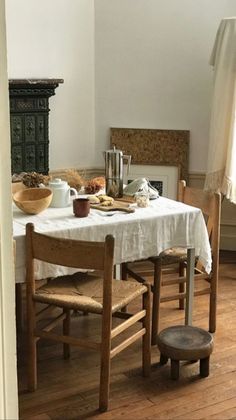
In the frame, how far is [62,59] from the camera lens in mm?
4762

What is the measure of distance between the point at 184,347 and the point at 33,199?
106 cm

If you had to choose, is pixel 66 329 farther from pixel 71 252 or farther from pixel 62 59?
pixel 62 59

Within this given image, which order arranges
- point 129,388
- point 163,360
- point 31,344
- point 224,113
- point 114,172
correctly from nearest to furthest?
point 31,344, point 129,388, point 163,360, point 114,172, point 224,113

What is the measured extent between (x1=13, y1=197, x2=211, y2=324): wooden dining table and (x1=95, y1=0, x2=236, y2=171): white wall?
5.46 ft

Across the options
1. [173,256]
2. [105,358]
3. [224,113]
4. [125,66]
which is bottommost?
[105,358]

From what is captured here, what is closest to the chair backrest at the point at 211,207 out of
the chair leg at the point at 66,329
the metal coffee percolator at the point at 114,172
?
the metal coffee percolator at the point at 114,172

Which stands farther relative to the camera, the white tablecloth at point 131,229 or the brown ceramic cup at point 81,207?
the brown ceramic cup at point 81,207

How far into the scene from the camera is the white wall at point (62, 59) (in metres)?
4.51

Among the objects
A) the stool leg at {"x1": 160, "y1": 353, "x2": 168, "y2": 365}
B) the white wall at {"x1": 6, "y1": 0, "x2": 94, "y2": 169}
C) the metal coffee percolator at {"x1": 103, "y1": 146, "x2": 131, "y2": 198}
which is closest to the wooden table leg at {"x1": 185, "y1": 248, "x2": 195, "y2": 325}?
the stool leg at {"x1": 160, "y1": 353, "x2": 168, "y2": 365}

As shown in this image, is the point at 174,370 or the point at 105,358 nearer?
the point at 105,358

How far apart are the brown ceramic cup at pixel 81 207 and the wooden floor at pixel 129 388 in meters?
0.75

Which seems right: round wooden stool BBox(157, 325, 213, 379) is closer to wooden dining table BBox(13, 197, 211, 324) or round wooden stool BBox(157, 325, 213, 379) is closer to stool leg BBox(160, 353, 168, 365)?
stool leg BBox(160, 353, 168, 365)

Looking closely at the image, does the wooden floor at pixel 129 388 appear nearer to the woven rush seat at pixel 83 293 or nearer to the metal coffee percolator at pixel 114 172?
the woven rush seat at pixel 83 293

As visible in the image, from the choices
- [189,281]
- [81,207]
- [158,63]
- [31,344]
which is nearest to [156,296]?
[189,281]
